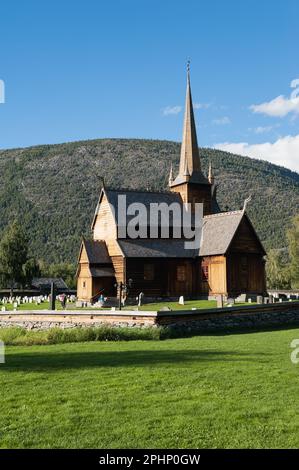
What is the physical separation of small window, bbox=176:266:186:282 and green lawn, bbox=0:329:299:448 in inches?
943

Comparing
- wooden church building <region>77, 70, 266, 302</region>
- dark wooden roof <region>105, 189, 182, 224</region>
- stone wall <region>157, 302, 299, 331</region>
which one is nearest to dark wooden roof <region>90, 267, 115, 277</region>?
wooden church building <region>77, 70, 266, 302</region>

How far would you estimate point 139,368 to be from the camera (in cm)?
1283

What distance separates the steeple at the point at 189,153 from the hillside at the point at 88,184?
74248mm

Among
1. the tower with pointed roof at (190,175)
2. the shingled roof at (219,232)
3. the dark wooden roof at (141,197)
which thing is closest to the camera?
the shingled roof at (219,232)

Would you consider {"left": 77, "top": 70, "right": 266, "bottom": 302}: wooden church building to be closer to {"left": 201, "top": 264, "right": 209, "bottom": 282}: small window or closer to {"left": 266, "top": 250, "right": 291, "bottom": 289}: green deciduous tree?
{"left": 201, "top": 264, "right": 209, "bottom": 282}: small window

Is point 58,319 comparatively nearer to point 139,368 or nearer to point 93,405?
point 139,368

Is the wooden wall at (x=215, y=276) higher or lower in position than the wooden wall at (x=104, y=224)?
lower

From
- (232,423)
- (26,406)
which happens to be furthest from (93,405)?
(232,423)

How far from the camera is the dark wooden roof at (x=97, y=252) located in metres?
39.1

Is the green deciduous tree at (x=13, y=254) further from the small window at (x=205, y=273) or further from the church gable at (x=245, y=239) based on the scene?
the church gable at (x=245, y=239)

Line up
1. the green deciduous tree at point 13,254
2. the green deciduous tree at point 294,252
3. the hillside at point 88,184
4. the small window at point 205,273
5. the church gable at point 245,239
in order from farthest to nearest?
the hillside at point 88,184 → the green deciduous tree at point 294,252 → the green deciduous tree at point 13,254 → the small window at point 205,273 → the church gable at point 245,239

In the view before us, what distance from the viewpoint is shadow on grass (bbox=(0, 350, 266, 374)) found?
13492 millimetres

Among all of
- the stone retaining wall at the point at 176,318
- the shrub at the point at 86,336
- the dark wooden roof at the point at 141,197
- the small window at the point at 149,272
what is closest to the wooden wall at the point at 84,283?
the small window at the point at 149,272
